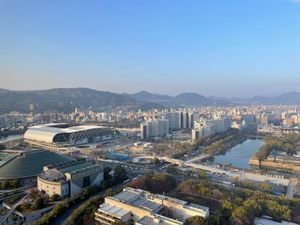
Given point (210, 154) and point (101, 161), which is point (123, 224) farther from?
point (210, 154)

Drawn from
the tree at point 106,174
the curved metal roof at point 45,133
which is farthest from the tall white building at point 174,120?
the tree at point 106,174

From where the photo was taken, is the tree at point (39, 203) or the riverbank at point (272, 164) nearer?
the tree at point (39, 203)

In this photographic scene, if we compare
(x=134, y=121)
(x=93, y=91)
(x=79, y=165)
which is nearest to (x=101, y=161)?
(x=79, y=165)

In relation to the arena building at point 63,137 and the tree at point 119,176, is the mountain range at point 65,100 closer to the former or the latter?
the arena building at point 63,137

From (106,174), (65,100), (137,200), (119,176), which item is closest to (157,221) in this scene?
(137,200)

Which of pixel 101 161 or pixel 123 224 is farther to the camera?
pixel 101 161

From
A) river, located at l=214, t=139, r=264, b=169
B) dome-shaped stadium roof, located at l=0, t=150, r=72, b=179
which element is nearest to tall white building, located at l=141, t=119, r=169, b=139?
river, located at l=214, t=139, r=264, b=169
